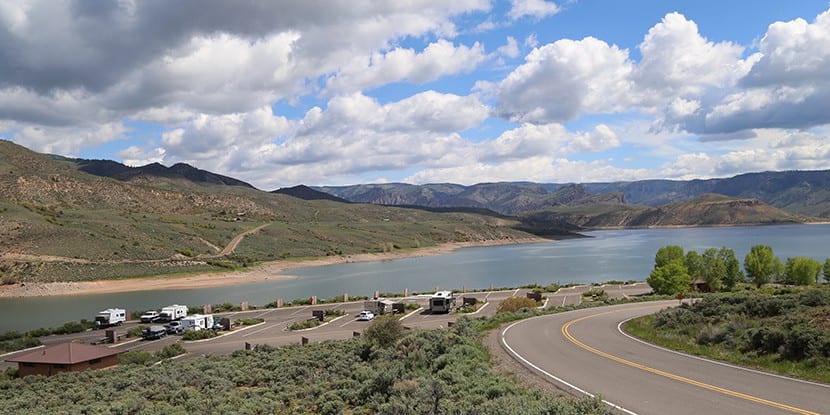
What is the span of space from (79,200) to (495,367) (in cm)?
14721

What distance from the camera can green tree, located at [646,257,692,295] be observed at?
53.3m

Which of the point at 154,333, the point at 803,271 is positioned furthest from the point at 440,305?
the point at 803,271

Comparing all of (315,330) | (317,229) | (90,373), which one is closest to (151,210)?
(317,229)

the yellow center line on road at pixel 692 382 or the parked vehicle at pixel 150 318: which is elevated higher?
the yellow center line on road at pixel 692 382

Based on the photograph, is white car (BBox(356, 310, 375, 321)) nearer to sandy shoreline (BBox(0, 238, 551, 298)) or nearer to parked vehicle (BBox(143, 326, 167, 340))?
parked vehicle (BBox(143, 326, 167, 340))

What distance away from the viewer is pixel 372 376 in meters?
16.5

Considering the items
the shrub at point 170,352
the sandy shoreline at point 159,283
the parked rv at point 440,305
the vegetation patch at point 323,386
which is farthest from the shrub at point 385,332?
the sandy shoreline at point 159,283

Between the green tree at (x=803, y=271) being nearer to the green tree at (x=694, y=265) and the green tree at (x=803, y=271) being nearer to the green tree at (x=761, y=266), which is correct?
the green tree at (x=761, y=266)

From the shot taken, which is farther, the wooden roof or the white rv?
the white rv

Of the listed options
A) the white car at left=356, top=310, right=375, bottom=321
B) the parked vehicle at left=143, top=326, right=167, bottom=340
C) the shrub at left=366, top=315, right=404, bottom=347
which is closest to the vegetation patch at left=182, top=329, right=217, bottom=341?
the parked vehicle at left=143, top=326, right=167, bottom=340

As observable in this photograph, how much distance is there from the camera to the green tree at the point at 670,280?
53281 mm

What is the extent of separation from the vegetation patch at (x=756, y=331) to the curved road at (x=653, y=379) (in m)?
0.78

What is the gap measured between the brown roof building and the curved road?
1915cm

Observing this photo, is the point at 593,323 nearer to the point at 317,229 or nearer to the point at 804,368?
the point at 804,368
